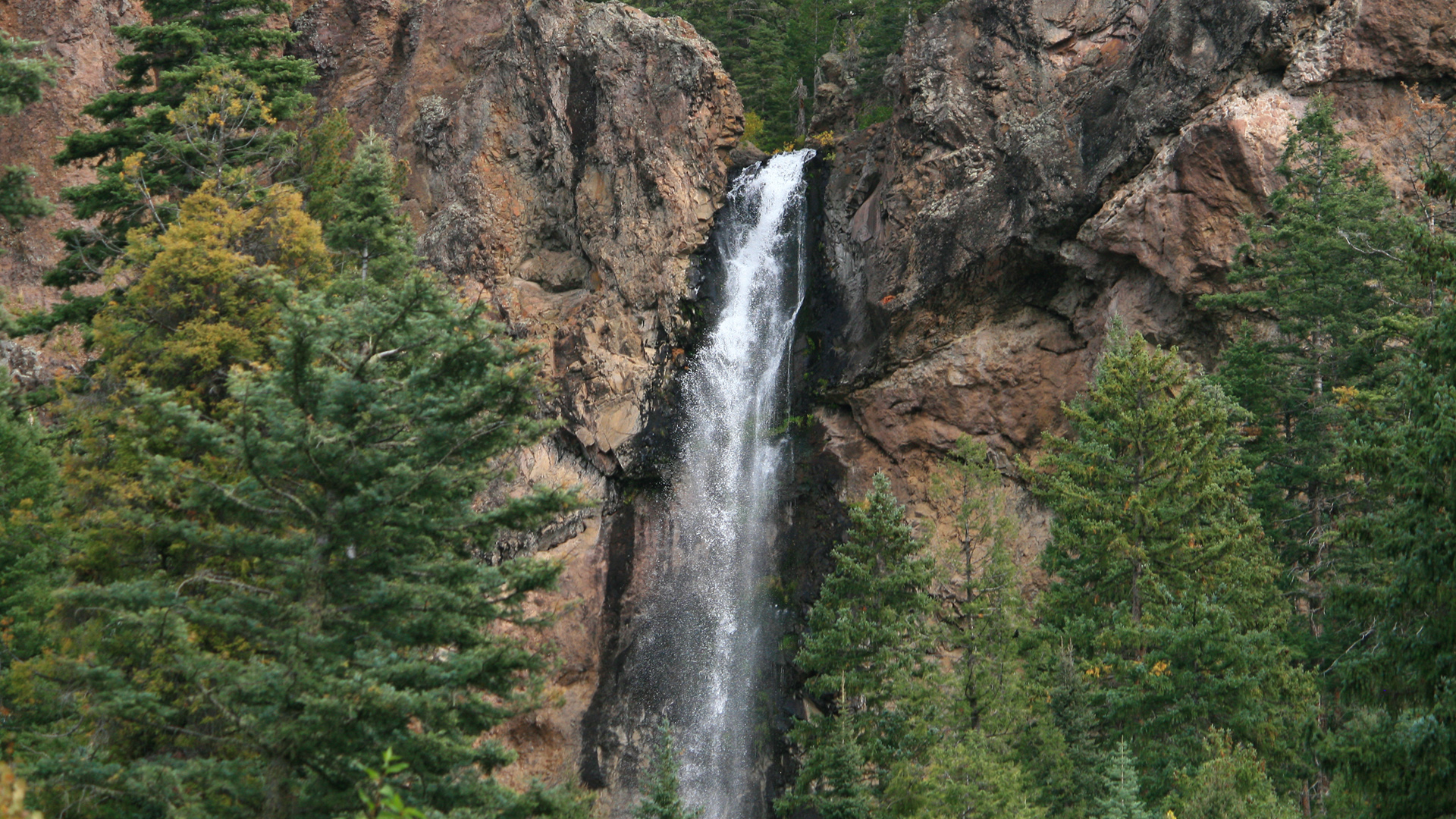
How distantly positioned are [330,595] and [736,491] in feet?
76.6

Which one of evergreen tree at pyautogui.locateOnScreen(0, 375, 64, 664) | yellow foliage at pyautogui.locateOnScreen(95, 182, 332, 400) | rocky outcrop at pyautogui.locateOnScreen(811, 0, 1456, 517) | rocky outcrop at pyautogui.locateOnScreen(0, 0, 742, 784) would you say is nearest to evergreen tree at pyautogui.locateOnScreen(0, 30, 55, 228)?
evergreen tree at pyautogui.locateOnScreen(0, 375, 64, 664)

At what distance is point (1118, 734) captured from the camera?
2036cm

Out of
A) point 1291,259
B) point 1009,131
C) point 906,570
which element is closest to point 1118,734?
point 906,570

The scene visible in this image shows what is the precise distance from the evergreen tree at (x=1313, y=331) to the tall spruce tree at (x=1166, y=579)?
1.87 metres

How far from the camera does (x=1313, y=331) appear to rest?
25.2 meters

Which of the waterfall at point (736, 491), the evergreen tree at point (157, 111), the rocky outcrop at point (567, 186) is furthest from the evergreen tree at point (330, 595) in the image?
the rocky outcrop at point (567, 186)

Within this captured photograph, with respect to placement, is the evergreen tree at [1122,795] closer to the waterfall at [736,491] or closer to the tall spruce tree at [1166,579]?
the tall spruce tree at [1166,579]

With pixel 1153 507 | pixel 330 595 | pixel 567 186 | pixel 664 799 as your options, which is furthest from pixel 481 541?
pixel 567 186

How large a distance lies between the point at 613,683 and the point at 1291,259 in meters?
21.8

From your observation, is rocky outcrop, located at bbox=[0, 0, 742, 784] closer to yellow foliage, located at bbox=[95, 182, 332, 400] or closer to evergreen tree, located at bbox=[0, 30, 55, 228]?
evergreen tree, located at bbox=[0, 30, 55, 228]

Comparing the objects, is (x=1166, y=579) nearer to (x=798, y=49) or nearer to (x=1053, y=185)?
(x=1053, y=185)

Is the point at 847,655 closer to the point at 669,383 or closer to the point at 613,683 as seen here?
the point at 613,683

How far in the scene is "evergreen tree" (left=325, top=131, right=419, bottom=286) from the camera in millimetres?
24984

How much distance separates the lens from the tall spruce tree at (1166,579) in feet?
59.6
